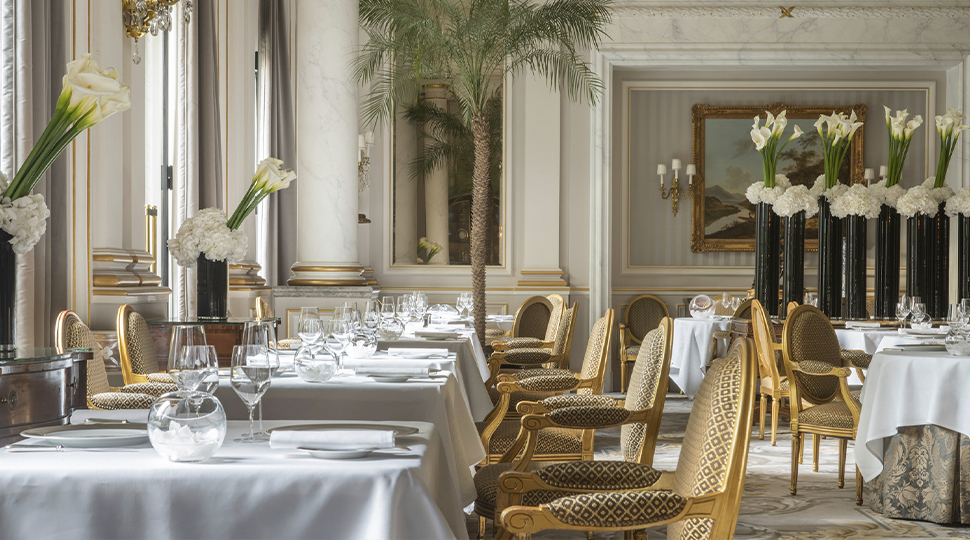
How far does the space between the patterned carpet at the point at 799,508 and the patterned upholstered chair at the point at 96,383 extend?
4.66 ft

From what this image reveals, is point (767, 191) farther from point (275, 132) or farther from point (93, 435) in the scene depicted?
point (93, 435)

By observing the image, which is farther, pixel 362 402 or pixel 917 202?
pixel 917 202

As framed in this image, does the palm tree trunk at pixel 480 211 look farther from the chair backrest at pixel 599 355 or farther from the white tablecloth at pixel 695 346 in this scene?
the chair backrest at pixel 599 355

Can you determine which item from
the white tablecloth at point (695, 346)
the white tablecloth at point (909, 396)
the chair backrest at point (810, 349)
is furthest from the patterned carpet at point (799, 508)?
the white tablecloth at point (695, 346)

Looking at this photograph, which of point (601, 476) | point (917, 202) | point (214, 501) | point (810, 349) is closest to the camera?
point (214, 501)

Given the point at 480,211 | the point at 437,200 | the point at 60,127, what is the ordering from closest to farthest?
the point at 60,127 < the point at 480,211 < the point at 437,200

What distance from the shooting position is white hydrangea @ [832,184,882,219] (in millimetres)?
6035

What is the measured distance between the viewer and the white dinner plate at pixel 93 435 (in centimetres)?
161

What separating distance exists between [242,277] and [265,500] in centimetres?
573

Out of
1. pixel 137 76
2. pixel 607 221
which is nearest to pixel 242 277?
pixel 137 76

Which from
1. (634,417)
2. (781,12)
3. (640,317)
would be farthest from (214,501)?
(781,12)

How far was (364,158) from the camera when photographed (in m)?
9.01

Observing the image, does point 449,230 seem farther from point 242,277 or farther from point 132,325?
point 132,325

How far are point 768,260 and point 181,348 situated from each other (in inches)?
219
